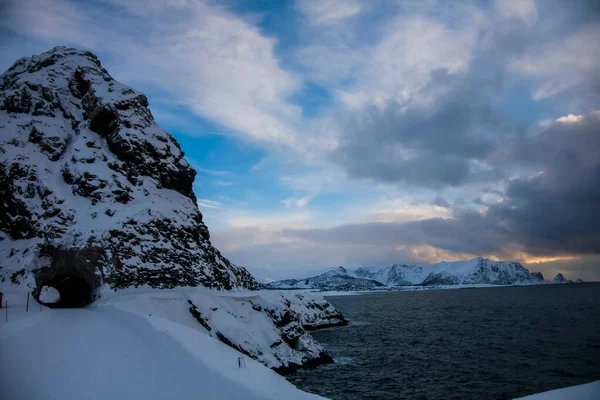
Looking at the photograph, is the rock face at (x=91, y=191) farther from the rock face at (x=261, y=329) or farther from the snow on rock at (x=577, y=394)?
the snow on rock at (x=577, y=394)

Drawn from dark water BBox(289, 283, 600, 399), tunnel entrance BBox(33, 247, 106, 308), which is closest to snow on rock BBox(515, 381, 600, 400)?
dark water BBox(289, 283, 600, 399)

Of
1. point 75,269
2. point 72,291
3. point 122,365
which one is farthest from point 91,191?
point 122,365

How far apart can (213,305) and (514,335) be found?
129 feet

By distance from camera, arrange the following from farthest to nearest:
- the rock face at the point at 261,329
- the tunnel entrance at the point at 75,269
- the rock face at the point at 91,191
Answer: the rock face at the point at 91,191, the tunnel entrance at the point at 75,269, the rock face at the point at 261,329

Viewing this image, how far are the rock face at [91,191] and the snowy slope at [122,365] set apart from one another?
1502 centimetres

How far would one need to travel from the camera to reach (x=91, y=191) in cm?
4178

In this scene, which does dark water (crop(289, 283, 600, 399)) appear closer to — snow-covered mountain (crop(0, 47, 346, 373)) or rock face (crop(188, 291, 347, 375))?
rock face (crop(188, 291, 347, 375))

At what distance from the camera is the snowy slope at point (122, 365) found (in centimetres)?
1118

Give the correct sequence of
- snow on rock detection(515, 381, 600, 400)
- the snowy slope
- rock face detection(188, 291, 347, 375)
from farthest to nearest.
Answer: rock face detection(188, 291, 347, 375)
the snowy slope
snow on rock detection(515, 381, 600, 400)

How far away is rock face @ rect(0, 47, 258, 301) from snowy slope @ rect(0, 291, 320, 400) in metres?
15.0

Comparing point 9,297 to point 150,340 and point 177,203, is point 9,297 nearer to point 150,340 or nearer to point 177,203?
point 177,203

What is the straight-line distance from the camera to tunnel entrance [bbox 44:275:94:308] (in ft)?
117

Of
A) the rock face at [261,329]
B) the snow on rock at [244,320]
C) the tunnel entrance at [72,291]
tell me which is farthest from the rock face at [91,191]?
the rock face at [261,329]

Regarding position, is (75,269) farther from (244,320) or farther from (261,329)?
(261,329)
